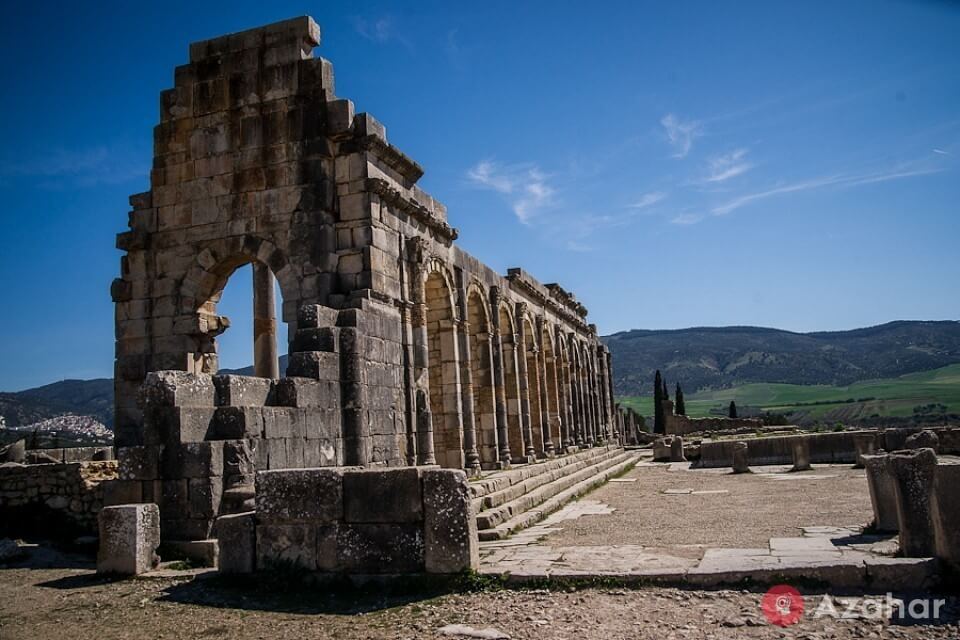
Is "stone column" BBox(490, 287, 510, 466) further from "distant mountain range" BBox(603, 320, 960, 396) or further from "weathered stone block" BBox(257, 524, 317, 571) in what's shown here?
"distant mountain range" BBox(603, 320, 960, 396)

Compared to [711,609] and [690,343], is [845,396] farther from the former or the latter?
[711,609]

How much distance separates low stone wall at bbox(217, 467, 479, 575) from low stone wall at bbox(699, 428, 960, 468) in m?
15.9

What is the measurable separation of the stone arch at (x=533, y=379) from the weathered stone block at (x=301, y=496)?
17131mm

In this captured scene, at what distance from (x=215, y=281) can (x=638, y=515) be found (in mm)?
8440

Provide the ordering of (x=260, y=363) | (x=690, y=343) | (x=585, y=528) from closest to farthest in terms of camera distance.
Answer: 1. (x=585, y=528)
2. (x=260, y=363)
3. (x=690, y=343)

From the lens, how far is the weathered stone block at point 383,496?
6281 mm

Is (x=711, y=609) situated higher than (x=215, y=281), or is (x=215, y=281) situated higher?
(x=215, y=281)

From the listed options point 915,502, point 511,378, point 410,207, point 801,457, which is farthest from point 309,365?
point 801,457

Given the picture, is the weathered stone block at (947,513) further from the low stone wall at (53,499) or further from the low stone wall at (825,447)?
the low stone wall at (825,447)

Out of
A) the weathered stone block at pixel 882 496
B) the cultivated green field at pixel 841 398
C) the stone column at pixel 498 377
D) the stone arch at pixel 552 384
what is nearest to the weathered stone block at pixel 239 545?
the weathered stone block at pixel 882 496

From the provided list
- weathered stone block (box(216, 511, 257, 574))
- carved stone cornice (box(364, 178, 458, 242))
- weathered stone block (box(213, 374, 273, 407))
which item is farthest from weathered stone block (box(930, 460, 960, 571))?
carved stone cornice (box(364, 178, 458, 242))

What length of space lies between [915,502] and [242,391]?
→ 6876mm

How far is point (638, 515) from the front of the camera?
10867mm

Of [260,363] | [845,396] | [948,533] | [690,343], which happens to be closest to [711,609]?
[948,533]
